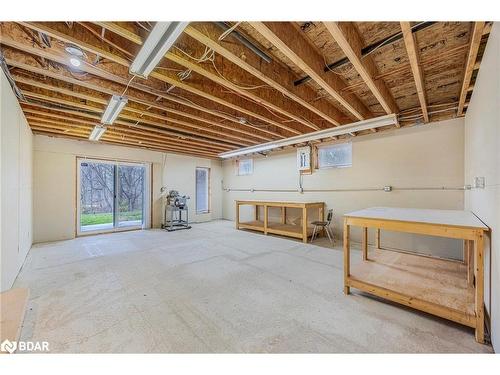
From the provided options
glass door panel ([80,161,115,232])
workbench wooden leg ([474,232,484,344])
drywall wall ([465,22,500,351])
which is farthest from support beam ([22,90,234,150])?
workbench wooden leg ([474,232,484,344])

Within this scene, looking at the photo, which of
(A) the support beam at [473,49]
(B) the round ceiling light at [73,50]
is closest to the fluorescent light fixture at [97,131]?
(B) the round ceiling light at [73,50]

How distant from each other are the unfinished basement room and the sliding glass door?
328mm

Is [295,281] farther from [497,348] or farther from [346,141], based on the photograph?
[346,141]

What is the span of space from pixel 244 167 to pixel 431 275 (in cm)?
591

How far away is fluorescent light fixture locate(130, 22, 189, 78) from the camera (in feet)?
4.60

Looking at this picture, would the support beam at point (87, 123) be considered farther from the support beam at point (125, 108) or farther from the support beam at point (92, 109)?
the support beam at point (125, 108)

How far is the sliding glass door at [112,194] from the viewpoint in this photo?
5.64m

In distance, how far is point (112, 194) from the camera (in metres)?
5.94

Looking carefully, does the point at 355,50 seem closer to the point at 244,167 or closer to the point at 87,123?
the point at 87,123

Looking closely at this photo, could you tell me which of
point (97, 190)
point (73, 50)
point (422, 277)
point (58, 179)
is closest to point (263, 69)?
point (73, 50)

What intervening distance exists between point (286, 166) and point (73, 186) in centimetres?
557

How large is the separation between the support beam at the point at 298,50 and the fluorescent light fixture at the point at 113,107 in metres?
2.09
